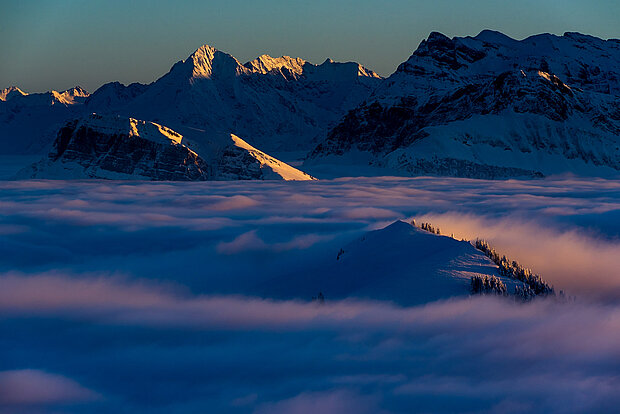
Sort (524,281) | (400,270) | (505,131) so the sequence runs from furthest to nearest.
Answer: (505,131)
(400,270)
(524,281)

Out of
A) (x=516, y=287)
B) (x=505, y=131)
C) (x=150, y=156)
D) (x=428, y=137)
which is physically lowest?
(x=516, y=287)

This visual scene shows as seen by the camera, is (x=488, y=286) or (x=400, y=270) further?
(x=400, y=270)

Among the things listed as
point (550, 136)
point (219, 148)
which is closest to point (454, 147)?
point (550, 136)

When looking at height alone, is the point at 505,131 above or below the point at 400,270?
above

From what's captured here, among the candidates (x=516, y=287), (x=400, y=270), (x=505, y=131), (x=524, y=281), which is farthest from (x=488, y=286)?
(x=505, y=131)

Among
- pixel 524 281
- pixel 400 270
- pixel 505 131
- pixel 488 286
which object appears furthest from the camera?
pixel 505 131

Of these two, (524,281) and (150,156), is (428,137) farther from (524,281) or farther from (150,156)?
(524,281)

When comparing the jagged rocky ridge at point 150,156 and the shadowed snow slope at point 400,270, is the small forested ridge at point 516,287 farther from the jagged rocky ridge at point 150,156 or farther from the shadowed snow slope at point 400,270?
the jagged rocky ridge at point 150,156

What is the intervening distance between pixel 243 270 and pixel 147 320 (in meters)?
7.46

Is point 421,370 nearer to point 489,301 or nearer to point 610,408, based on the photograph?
point 610,408

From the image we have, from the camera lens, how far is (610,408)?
28.6 feet

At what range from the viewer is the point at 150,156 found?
7988 cm

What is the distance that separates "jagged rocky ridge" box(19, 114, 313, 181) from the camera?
79.4m

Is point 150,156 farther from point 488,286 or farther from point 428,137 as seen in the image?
point 488,286
